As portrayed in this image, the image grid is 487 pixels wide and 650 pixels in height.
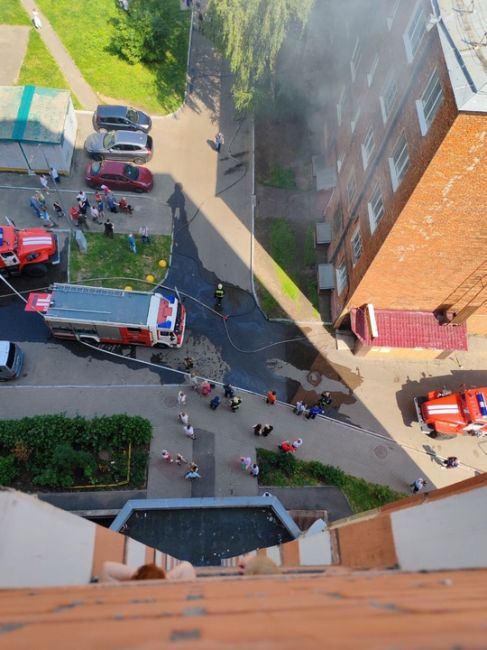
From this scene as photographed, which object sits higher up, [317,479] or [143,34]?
[143,34]

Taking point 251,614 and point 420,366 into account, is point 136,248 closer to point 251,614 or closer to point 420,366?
point 420,366

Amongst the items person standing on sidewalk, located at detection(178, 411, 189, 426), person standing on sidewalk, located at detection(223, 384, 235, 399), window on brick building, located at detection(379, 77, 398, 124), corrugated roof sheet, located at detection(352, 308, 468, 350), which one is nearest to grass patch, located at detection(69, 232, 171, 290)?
person standing on sidewalk, located at detection(223, 384, 235, 399)

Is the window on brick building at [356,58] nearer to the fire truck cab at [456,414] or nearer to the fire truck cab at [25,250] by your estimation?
the fire truck cab at [456,414]

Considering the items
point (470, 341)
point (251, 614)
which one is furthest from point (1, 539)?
point (470, 341)

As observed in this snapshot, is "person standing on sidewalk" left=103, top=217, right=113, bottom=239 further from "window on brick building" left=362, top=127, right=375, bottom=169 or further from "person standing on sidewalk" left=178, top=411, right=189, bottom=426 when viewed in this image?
"window on brick building" left=362, top=127, right=375, bottom=169

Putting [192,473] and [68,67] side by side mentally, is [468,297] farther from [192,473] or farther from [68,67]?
[68,67]

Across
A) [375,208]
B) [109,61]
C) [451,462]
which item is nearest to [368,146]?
[375,208]
